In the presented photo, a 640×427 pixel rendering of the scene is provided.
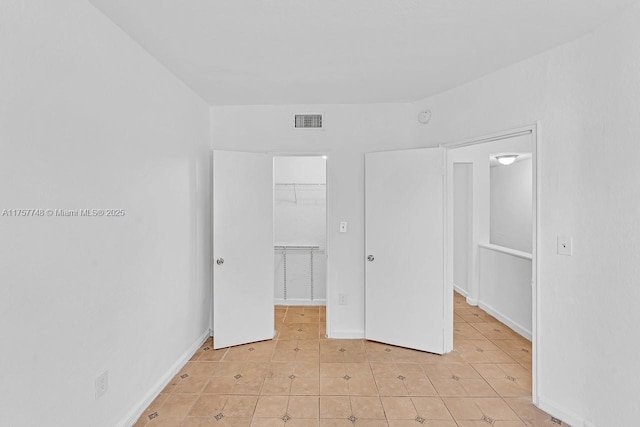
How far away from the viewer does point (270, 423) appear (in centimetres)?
196

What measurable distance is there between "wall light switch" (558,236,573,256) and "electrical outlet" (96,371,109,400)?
2.98m

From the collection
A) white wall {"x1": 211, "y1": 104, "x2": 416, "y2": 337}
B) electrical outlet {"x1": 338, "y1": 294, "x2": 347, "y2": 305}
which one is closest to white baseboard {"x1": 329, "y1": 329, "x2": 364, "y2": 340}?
white wall {"x1": 211, "y1": 104, "x2": 416, "y2": 337}

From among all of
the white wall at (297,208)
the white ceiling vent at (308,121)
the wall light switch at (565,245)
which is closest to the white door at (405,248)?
the white ceiling vent at (308,121)

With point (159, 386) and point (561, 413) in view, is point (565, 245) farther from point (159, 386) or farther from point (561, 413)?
point (159, 386)

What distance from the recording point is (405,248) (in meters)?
2.96

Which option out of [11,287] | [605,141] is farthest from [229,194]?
[605,141]

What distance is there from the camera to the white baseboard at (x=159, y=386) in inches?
75.9

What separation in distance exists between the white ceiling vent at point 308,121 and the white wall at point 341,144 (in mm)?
54

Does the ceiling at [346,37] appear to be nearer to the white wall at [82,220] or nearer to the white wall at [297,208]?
the white wall at [82,220]

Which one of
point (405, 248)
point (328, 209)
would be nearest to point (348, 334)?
point (405, 248)

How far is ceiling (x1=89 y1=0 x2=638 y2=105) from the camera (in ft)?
5.40

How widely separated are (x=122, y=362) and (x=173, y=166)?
4.83 ft

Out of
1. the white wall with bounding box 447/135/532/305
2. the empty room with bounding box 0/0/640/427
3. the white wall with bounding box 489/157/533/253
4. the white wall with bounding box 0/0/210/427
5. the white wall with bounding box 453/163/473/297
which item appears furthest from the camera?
the white wall with bounding box 489/157/533/253

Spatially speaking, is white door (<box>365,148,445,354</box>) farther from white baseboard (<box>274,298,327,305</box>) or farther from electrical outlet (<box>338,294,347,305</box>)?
white baseboard (<box>274,298,327,305</box>)
